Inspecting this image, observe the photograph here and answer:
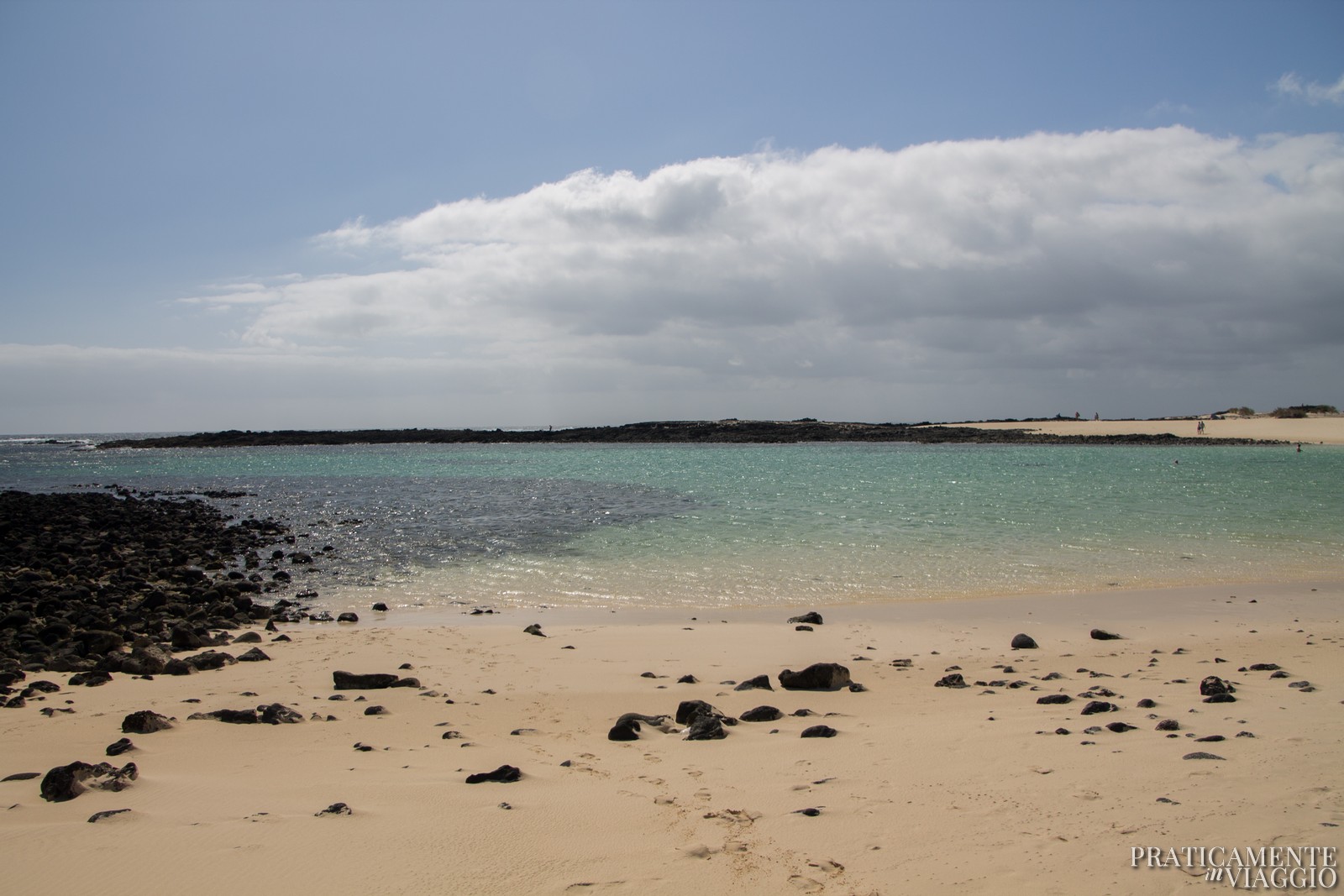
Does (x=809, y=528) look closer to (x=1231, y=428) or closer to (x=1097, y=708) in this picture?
(x=1097, y=708)

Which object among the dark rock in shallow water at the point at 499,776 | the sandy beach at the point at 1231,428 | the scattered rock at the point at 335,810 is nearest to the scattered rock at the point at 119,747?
the scattered rock at the point at 335,810

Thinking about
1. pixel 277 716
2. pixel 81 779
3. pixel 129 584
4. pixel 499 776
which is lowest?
pixel 129 584

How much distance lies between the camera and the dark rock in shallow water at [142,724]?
259 inches

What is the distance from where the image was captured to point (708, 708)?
6926 mm

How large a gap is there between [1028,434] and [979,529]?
69.9 m

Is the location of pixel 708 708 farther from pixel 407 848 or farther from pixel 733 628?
pixel 733 628

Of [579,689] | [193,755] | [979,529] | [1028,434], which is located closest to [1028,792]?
[579,689]

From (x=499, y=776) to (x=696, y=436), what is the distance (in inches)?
3833

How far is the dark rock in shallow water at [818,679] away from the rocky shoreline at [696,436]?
74467 mm

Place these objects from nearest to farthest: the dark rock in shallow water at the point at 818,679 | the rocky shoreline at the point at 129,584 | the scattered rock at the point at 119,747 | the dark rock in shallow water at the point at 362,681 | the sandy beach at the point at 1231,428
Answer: the scattered rock at the point at 119,747, the dark rock in shallow water at the point at 818,679, the dark rock in shallow water at the point at 362,681, the rocky shoreline at the point at 129,584, the sandy beach at the point at 1231,428

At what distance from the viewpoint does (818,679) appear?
26.6 ft

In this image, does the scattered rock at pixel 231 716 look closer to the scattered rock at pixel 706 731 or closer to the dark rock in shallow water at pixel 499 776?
the dark rock in shallow water at pixel 499 776

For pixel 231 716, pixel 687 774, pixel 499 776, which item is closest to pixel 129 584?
pixel 231 716

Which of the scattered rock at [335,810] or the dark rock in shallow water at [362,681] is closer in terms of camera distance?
the scattered rock at [335,810]
